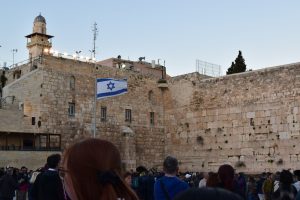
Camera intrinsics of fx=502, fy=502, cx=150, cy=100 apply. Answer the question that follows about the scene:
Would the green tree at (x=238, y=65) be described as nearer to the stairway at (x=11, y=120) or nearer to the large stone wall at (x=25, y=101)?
the large stone wall at (x=25, y=101)

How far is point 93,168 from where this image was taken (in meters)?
1.89

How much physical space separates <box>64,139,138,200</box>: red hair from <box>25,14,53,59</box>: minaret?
41880mm

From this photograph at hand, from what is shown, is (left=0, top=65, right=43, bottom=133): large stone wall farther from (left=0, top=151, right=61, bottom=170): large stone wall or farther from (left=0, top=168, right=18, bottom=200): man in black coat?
(left=0, top=168, right=18, bottom=200): man in black coat

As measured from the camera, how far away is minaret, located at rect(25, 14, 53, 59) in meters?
43.1

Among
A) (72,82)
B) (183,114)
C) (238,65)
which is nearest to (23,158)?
(72,82)

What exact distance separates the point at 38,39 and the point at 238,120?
2367 centimetres

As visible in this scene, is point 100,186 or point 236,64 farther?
point 236,64

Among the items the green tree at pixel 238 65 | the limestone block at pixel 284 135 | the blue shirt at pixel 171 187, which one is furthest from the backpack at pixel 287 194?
the green tree at pixel 238 65

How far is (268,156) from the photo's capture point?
23.6 meters

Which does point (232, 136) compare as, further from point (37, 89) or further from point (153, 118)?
point (37, 89)

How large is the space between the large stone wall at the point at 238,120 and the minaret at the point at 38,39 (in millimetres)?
18276

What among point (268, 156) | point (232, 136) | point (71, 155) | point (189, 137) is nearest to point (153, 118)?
point (189, 137)

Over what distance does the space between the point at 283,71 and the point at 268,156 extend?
414 cm

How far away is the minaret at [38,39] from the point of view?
1695 inches
